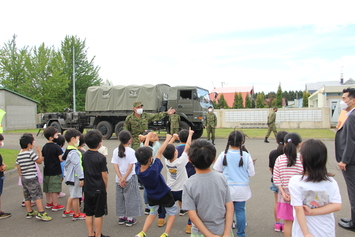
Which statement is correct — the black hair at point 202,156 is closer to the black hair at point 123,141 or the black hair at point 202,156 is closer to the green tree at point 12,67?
the black hair at point 123,141

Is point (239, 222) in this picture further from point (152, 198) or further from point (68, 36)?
point (68, 36)

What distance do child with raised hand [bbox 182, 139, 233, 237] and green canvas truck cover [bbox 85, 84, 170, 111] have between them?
1315 centimetres

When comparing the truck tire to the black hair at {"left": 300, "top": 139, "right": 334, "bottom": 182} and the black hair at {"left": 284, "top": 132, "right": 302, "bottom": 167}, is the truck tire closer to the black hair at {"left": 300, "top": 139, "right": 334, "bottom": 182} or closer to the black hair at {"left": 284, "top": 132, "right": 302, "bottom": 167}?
the black hair at {"left": 284, "top": 132, "right": 302, "bottom": 167}

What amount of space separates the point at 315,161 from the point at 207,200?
95 cm

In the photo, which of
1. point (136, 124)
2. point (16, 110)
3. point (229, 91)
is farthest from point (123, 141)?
point (229, 91)

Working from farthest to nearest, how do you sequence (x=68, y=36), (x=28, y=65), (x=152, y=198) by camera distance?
(x=68, y=36)
(x=28, y=65)
(x=152, y=198)

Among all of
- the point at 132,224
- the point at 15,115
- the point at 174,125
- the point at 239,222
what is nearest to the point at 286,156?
the point at 239,222

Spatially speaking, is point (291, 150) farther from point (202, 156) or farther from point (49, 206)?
Result: point (49, 206)

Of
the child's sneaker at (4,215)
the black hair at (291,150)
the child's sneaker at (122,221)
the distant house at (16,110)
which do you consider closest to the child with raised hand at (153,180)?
the child's sneaker at (122,221)

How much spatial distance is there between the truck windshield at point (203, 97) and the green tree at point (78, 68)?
91.8ft

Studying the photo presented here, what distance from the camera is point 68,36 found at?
4062 centimetres

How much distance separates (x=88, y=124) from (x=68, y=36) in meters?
27.0

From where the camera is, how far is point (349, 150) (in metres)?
3.92

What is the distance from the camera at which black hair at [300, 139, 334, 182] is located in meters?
2.29
